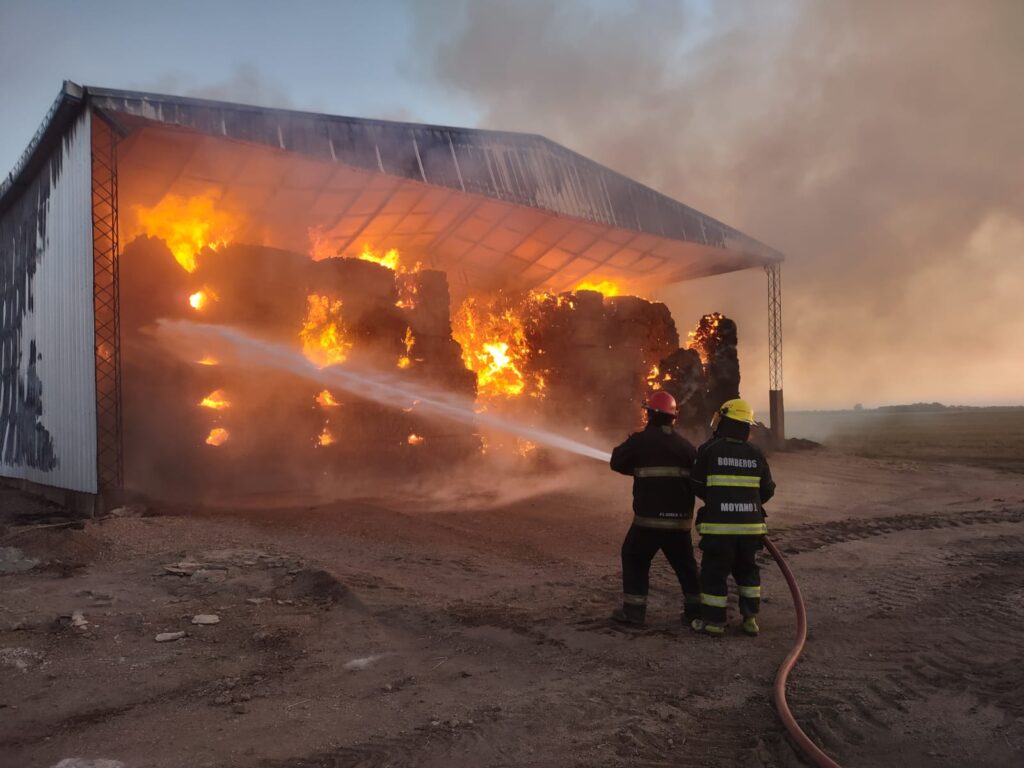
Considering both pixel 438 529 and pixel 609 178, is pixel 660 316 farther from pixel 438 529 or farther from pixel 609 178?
pixel 438 529

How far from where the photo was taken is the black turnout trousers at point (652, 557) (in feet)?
18.8

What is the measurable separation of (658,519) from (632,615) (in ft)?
2.57

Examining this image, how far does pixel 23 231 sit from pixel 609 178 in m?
12.7

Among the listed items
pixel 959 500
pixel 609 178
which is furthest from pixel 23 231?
pixel 959 500

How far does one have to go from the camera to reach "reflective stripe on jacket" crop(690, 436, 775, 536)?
18.1 feet

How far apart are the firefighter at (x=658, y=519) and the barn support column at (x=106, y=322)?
28.0 feet

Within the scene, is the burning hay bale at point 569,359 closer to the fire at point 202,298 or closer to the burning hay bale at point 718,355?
the burning hay bale at point 718,355

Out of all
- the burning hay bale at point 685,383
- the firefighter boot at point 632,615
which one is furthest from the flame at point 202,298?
the burning hay bale at point 685,383

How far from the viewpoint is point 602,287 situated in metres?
20.7

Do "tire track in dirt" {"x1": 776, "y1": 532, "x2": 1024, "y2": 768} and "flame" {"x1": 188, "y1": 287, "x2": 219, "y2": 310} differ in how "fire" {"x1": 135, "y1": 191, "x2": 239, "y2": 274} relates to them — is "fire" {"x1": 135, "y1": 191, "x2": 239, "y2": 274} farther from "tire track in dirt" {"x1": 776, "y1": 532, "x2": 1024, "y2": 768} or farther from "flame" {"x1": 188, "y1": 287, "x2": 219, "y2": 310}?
"tire track in dirt" {"x1": 776, "y1": 532, "x2": 1024, "y2": 768}

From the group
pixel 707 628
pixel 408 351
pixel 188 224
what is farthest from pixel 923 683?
pixel 188 224

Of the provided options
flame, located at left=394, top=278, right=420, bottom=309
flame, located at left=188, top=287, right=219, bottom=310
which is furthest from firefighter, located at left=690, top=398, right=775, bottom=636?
flame, located at left=394, top=278, right=420, bottom=309

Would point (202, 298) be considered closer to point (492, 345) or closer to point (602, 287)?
point (492, 345)

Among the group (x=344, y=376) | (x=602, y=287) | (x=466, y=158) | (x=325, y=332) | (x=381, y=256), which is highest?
(x=466, y=158)
